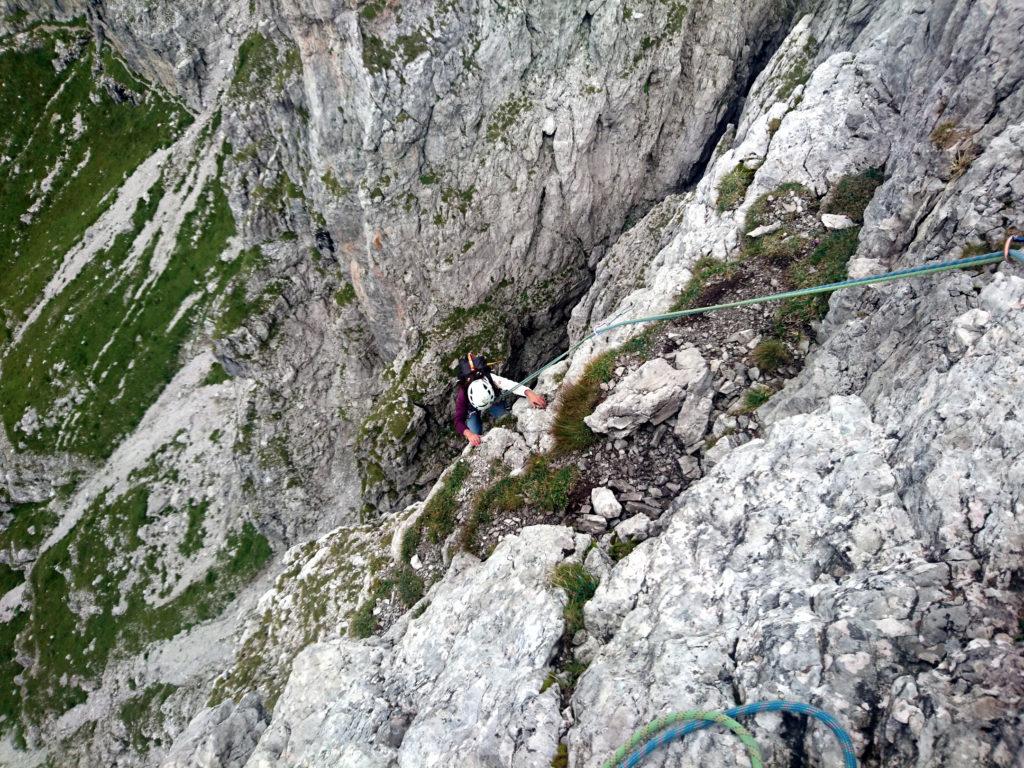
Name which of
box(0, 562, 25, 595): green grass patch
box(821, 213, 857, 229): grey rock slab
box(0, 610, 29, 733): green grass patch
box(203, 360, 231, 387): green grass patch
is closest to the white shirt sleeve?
box(821, 213, 857, 229): grey rock slab

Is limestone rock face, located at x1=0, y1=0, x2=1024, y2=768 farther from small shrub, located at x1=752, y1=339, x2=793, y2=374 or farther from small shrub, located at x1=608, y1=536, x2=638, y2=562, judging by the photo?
small shrub, located at x1=752, y1=339, x2=793, y2=374

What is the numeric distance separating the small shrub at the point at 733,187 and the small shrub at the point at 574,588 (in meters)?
12.6

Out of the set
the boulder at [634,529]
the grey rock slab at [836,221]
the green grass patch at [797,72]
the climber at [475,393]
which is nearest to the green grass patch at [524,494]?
the boulder at [634,529]

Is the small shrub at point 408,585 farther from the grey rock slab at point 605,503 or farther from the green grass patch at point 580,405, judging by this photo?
A: the grey rock slab at point 605,503

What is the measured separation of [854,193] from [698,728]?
14.2 metres

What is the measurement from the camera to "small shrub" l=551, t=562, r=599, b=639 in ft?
31.7

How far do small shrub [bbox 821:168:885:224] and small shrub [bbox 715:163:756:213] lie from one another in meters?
2.73

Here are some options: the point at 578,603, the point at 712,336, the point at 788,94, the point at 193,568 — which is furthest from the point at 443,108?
the point at 193,568

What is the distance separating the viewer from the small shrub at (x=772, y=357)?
12211mm

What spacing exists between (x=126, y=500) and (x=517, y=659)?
40.4 meters

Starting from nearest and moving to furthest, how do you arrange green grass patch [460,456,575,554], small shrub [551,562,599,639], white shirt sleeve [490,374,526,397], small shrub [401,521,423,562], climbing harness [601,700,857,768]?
climbing harness [601,700,857,768], small shrub [551,562,599,639], green grass patch [460,456,575,554], small shrub [401,521,423,562], white shirt sleeve [490,374,526,397]

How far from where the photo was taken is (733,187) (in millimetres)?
17438

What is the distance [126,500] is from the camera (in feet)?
126

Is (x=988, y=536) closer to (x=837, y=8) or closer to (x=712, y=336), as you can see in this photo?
(x=712, y=336)
